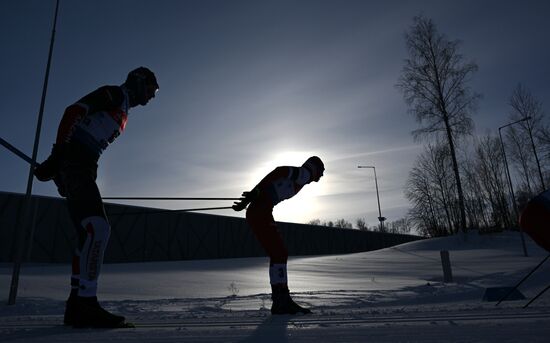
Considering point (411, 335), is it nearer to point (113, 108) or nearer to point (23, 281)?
point (113, 108)

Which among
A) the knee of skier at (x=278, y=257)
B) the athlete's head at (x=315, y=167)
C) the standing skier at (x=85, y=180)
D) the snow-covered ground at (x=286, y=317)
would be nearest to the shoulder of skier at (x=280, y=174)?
the athlete's head at (x=315, y=167)

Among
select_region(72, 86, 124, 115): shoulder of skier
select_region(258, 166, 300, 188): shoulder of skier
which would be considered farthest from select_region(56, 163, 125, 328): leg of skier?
select_region(258, 166, 300, 188): shoulder of skier

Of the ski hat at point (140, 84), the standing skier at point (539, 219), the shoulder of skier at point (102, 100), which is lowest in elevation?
the standing skier at point (539, 219)

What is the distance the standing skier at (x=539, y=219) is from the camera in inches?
103

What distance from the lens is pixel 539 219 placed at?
264 centimetres

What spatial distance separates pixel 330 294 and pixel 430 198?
32.8 metres

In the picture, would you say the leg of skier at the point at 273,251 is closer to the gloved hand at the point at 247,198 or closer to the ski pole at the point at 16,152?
the gloved hand at the point at 247,198

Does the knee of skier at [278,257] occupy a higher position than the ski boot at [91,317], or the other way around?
the knee of skier at [278,257]

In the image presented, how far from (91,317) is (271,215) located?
1.98 m

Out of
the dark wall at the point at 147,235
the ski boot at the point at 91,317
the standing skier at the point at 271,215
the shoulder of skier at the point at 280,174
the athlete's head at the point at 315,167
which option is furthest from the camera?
the dark wall at the point at 147,235

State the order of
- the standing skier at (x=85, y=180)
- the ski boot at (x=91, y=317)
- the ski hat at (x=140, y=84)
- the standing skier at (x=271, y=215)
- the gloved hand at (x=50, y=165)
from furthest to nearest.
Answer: the standing skier at (x=271, y=215)
the ski hat at (x=140, y=84)
the gloved hand at (x=50, y=165)
the standing skier at (x=85, y=180)
the ski boot at (x=91, y=317)

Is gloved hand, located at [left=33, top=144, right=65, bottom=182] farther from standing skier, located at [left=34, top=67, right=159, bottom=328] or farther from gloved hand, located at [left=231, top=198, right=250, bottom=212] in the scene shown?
gloved hand, located at [left=231, top=198, right=250, bottom=212]

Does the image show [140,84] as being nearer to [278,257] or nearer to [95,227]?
[95,227]

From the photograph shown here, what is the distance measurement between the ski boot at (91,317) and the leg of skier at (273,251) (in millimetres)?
1500
